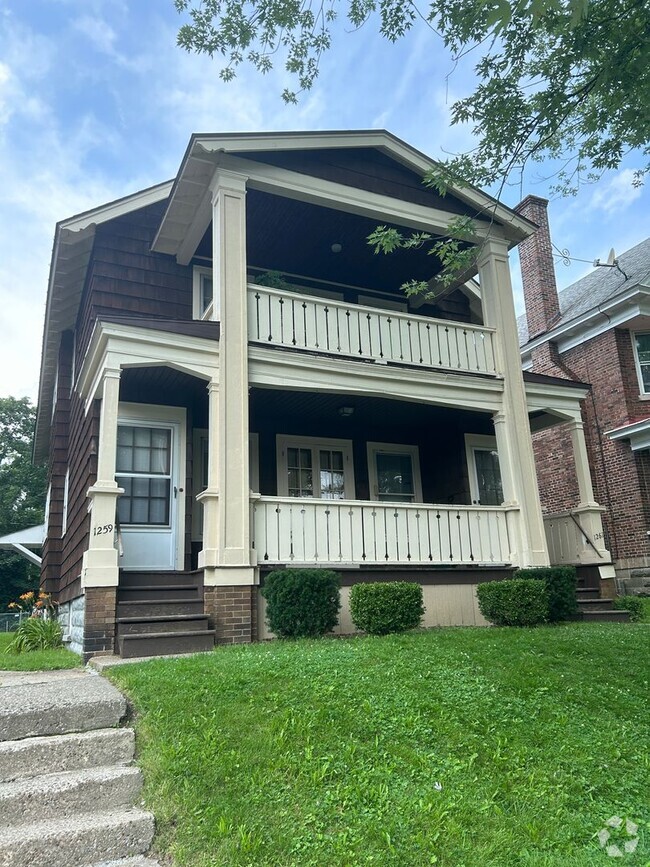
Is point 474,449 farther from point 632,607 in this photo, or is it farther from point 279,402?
point 279,402

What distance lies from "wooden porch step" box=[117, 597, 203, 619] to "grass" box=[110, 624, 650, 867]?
180 cm

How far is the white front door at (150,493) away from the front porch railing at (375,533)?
1.99m

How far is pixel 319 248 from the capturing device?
10.8m

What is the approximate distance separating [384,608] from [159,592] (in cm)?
262

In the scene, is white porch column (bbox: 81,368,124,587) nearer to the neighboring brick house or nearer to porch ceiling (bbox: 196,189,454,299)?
porch ceiling (bbox: 196,189,454,299)

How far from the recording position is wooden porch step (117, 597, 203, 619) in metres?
7.28

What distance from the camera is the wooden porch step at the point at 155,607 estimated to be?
728 centimetres

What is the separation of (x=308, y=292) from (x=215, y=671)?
759 centimetres

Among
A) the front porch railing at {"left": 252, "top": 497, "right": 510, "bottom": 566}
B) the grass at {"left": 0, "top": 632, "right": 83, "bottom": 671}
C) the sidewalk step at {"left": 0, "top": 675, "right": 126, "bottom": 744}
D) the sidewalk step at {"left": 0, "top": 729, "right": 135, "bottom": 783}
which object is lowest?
the sidewalk step at {"left": 0, "top": 729, "right": 135, "bottom": 783}

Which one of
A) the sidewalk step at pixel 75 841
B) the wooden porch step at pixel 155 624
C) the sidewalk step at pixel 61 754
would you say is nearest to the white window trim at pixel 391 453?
the wooden porch step at pixel 155 624

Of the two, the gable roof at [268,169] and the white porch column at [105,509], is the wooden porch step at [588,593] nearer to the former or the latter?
the gable roof at [268,169]

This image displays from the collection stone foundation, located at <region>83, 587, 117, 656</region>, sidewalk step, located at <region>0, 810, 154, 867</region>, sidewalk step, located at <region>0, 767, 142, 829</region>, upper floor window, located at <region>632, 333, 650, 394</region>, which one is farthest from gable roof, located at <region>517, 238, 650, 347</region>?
sidewalk step, located at <region>0, 810, 154, 867</region>

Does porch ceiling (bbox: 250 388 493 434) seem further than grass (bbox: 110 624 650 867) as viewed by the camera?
Yes

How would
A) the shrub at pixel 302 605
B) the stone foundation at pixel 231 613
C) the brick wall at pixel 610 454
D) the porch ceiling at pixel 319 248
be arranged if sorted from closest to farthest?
the shrub at pixel 302 605
the stone foundation at pixel 231 613
the porch ceiling at pixel 319 248
the brick wall at pixel 610 454
